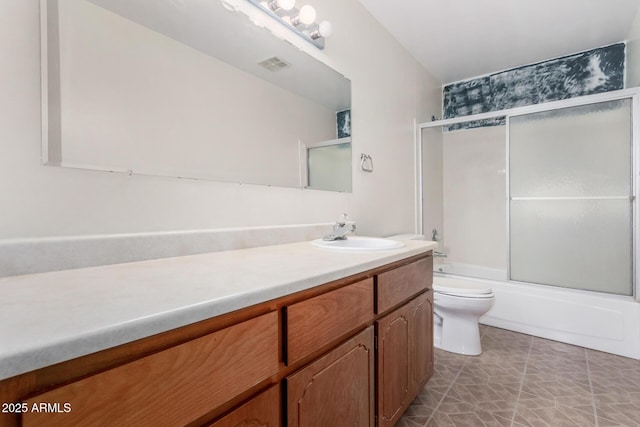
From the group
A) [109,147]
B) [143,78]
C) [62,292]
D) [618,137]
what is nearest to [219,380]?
[62,292]

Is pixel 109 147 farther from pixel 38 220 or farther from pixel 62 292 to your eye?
pixel 62 292

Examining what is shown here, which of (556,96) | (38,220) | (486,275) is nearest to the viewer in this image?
(38,220)

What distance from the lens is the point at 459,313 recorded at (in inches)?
80.7

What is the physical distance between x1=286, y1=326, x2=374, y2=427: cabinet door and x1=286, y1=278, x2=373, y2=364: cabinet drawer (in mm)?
48

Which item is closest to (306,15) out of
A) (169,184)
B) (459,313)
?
(169,184)

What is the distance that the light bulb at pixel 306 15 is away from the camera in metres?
1.51

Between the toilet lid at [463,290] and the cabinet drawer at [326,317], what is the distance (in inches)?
46.2

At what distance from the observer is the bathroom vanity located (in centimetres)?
40

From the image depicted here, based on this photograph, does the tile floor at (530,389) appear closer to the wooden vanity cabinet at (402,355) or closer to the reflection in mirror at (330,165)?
the wooden vanity cabinet at (402,355)

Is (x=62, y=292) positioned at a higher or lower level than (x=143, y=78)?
lower

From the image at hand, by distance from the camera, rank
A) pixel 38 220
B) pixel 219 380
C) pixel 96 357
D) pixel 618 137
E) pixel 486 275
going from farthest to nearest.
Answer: pixel 486 275 < pixel 618 137 < pixel 38 220 < pixel 219 380 < pixel 96 357

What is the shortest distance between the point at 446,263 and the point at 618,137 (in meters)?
1.85

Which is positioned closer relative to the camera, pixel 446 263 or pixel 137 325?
pixel 137 325

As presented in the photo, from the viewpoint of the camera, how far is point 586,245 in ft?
8.09
